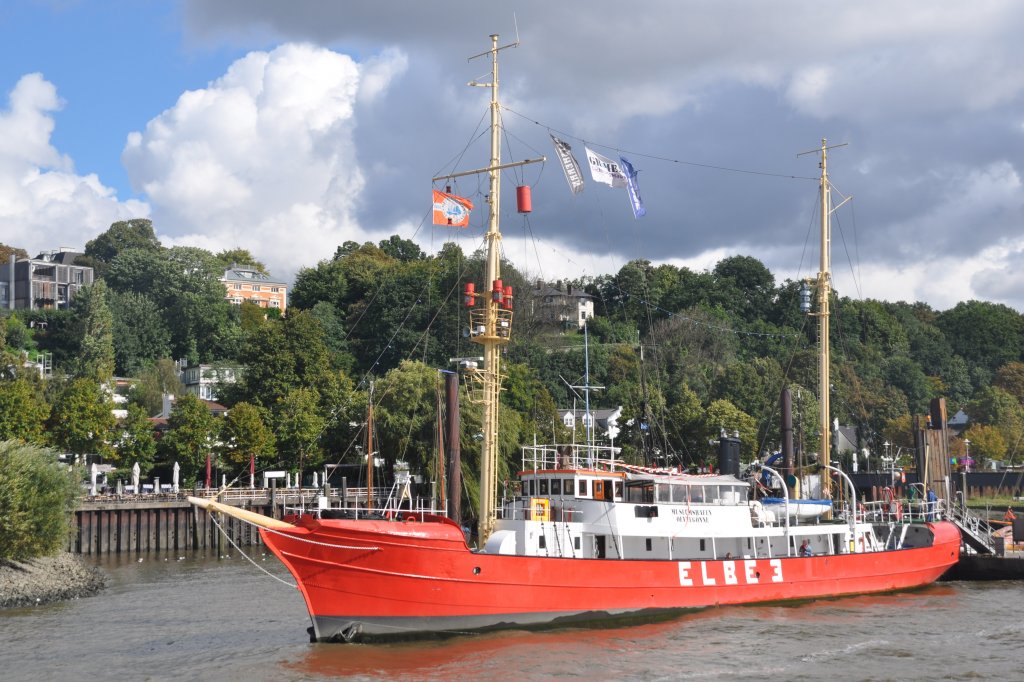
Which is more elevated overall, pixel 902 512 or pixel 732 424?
pixel 732 424

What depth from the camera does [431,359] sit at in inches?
4195

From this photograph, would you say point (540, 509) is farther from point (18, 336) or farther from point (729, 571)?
point (18, 336)

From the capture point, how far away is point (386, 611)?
114 feet

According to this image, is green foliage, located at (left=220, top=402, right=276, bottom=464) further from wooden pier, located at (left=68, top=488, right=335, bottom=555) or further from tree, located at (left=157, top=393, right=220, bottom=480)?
wooden pier, located at (left=68, top=488, right=335, bottom=555)

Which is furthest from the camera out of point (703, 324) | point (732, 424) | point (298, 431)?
point (703, 324)

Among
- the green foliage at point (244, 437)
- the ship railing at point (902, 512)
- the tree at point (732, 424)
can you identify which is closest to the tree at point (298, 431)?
the green foliage at point (244, 437)

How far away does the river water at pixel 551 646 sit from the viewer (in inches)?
1257

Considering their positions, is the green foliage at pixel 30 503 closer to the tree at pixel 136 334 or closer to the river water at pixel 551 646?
the river water at pixel 551 646

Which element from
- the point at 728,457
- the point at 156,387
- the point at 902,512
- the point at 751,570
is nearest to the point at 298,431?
the point at 156,387

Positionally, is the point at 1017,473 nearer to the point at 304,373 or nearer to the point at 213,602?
the point at 304,373

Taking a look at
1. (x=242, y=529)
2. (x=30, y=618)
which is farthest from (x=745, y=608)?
(x=242, y=529)

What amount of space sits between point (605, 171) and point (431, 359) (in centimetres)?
6554

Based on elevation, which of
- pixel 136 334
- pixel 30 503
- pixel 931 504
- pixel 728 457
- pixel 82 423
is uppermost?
pixel 136 334

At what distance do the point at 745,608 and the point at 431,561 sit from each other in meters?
13.0
